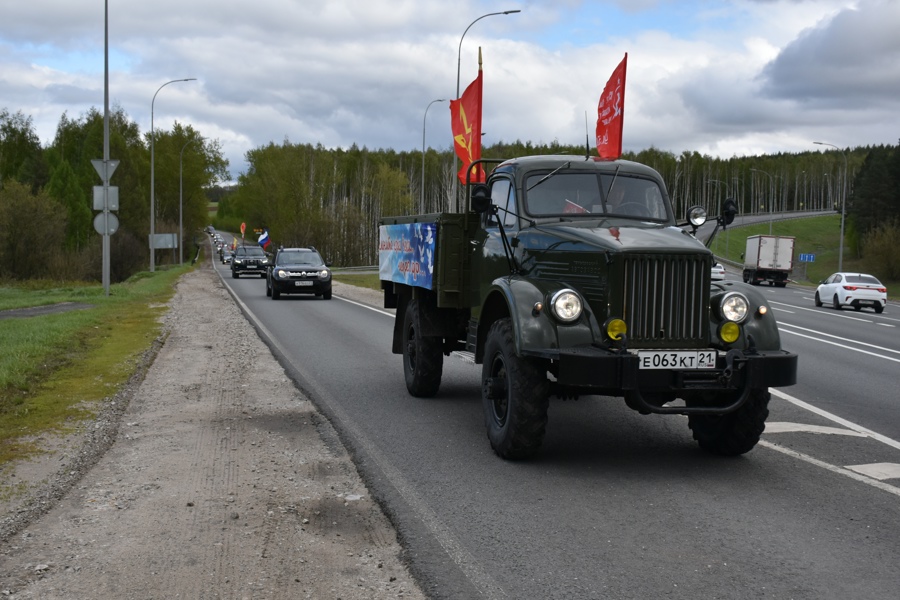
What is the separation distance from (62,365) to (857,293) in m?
31.0

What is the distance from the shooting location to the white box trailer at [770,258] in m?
59.4

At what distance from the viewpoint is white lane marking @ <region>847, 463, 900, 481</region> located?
689 cm

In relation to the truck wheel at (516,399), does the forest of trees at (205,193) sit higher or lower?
higher

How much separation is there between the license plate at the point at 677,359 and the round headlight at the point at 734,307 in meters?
0.42

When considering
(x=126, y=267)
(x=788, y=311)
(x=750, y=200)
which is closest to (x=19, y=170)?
(x=126, y=267)

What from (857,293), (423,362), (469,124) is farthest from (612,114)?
(857,293)

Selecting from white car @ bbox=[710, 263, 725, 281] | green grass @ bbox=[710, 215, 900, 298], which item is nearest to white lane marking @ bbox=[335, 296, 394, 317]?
white car @ bbox=[710, 263, 725, 281]

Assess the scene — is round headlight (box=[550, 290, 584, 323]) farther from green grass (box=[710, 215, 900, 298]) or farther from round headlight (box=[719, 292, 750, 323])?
green grass (box=[710, 215, 900, 298])

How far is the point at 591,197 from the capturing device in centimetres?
827

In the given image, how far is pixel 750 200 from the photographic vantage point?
6742 inches

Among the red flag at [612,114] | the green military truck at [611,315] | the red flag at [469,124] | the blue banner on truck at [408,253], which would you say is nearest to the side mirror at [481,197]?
the green military truck at [611,315]

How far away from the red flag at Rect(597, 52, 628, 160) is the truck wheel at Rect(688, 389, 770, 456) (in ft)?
40.0

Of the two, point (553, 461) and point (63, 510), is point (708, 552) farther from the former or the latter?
point (63, 510)

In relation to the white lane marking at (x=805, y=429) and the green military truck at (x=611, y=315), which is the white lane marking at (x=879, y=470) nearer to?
the green military truck at (x=611, y=315)
